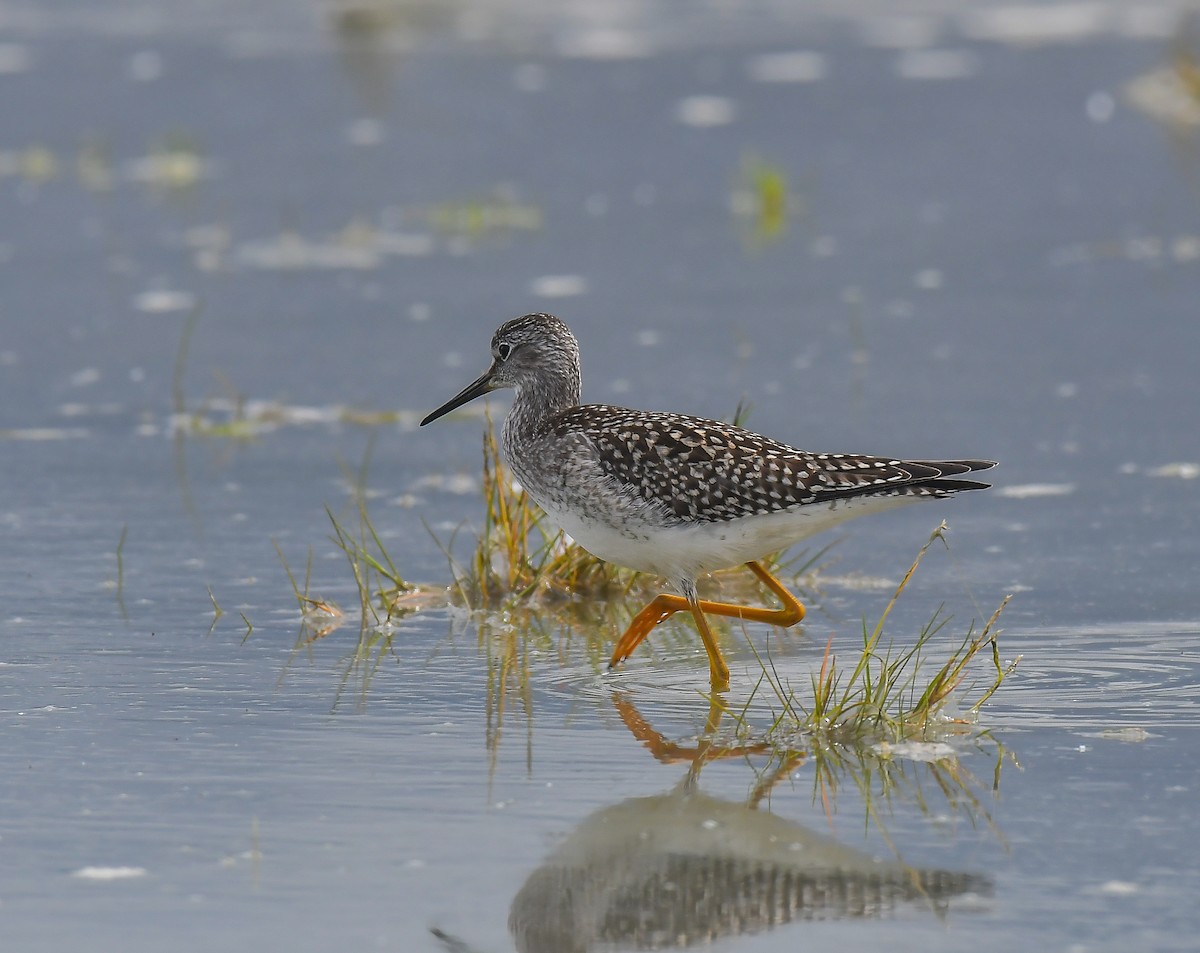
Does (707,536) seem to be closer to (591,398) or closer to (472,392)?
(472,392)

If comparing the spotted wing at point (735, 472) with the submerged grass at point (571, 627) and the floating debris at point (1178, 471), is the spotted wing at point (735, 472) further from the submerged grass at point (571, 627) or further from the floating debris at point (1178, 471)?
the floating debris at point (1178, 471)

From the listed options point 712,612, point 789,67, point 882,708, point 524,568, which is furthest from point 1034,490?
point 789,67

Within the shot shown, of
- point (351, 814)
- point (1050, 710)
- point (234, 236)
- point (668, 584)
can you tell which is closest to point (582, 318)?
point (234, 236)

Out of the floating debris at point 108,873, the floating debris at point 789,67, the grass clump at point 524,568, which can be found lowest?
the floating debris at point 108,873

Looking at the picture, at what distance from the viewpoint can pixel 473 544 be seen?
7883 mm

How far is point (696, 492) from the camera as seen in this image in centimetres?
630

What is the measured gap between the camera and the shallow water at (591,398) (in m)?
4.63

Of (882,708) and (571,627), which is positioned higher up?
(571,627)

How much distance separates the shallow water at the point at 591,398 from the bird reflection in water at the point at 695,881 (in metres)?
0.02

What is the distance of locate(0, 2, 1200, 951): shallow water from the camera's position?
4629 millimetres

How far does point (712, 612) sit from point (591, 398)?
329cm

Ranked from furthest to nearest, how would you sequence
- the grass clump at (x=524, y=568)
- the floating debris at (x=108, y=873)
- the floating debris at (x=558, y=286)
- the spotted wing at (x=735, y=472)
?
the floating debris at (x=558, y=286) < the grass clump at (x=524, y=568) < the spotted wing at (x=735, y=472) < the floating debris at (x=108, y=873)

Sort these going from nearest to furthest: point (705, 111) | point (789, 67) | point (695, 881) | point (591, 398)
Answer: point (695, 881)
point (591, 398)
point (705, 111)
point (789, 67)

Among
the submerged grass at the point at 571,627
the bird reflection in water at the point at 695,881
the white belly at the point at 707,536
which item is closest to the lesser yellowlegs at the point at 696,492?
the white belly at the point at 707,536
